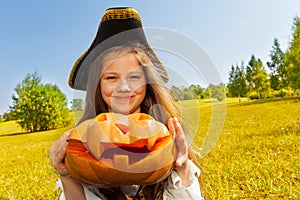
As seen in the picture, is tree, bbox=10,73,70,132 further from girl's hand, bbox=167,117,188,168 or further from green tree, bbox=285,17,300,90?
girl's hand, bbox=167,117,188,168

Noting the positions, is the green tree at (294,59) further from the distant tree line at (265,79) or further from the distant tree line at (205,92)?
the distant tree line at (205,92)

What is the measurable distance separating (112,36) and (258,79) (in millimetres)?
37548

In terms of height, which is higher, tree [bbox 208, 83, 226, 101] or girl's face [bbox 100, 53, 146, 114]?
girl's face [bbox 100, 53, 146, 114]

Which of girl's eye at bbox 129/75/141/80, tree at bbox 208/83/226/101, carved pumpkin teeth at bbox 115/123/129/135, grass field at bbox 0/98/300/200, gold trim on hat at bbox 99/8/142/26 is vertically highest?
gold trim on hat at bbox 99/8/142/26

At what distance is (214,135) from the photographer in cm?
187

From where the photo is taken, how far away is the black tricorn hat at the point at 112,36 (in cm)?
243

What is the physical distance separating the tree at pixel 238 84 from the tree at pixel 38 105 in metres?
20.3

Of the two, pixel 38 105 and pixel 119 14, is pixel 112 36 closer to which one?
pixel 119 14

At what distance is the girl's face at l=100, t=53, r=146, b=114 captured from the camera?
7.48ft

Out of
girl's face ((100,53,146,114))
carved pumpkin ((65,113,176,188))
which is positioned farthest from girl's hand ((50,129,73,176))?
girl's face ((100,53,146,114))

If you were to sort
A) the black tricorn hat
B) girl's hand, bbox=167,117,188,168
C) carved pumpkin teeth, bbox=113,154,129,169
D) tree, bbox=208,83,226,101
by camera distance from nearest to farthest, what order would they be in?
carved pumpkin teeth, bbox=113,154,129,169
girl's hand, bbox=167,117,188,168
tree, bbox=208,83,226,101
the black tricorn hat

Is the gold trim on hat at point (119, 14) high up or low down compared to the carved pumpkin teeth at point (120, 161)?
up

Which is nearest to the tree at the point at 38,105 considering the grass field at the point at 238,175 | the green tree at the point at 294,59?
the green tree at the point at 294,59

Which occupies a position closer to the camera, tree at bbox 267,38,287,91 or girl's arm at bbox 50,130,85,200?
girl's arm at bbox 50,130,85,200
